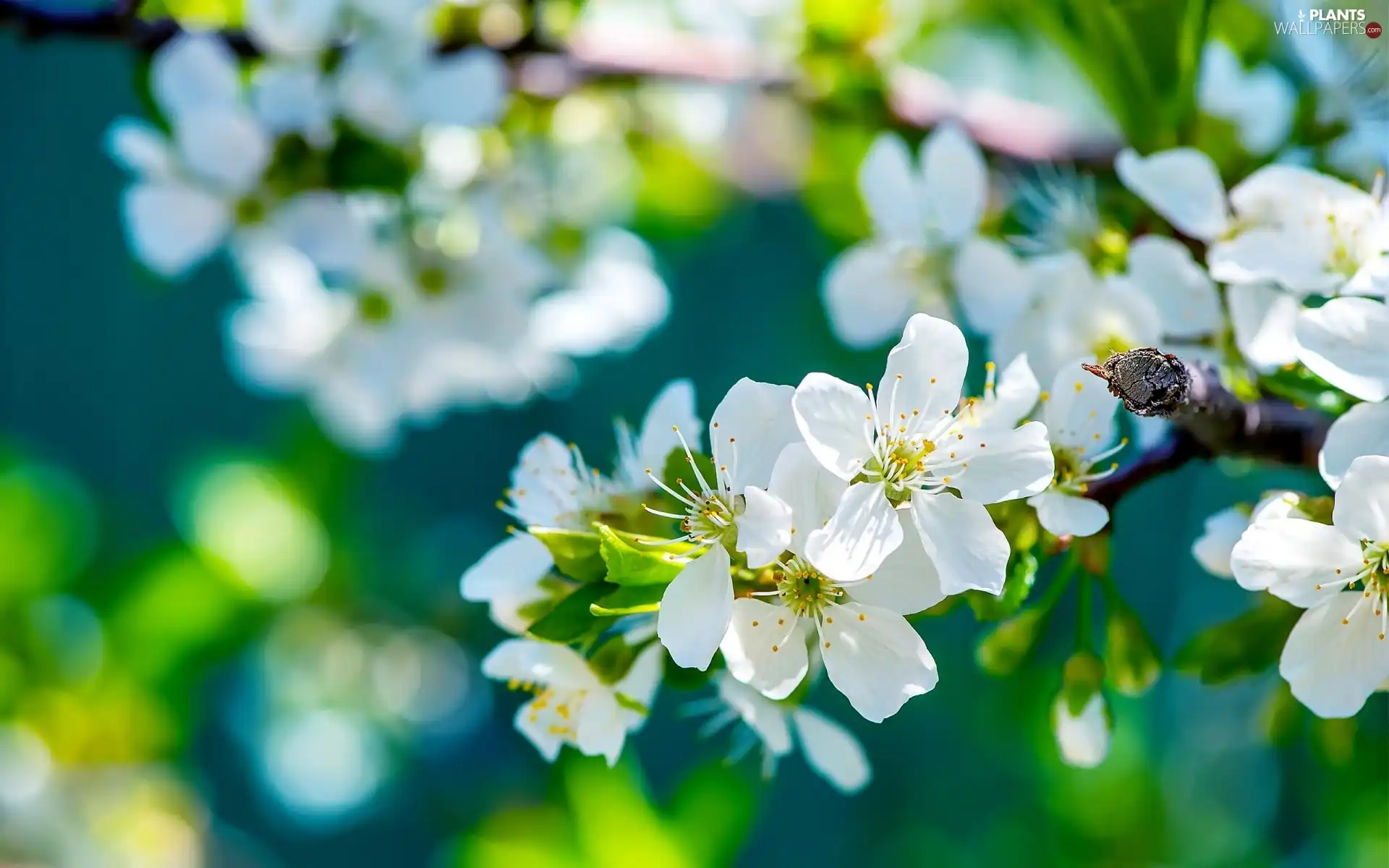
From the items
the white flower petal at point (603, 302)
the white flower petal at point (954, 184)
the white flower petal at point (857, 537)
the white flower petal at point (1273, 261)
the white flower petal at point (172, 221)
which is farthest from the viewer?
the white flower petal at point (603, 302)

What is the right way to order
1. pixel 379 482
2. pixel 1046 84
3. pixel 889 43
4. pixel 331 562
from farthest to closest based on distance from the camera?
pixel 379 482 < pixel 331 562 < pixel 1046 84 < pixel 889 43

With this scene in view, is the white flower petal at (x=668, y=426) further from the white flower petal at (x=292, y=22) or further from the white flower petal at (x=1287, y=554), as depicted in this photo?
the white flower petal at (x=292, y=22)

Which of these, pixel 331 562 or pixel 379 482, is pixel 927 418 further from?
pixel 379 482

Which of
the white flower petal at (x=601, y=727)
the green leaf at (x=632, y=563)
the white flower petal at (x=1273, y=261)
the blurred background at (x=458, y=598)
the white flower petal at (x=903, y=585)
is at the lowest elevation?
the blurred background at (x=458, y=598)

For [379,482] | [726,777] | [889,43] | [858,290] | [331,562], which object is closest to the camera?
[858,290]

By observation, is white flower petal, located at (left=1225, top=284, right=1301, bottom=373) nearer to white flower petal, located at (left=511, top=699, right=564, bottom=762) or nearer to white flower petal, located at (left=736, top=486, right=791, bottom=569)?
white flower petal, located at (left=736, top=486, right=791, bottom=569)

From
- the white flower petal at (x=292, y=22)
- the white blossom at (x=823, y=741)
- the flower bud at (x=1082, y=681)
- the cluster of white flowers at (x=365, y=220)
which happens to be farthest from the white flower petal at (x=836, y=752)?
the white flower petal at (x=292, y=22)

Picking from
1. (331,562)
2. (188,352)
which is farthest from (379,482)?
(331,562)
